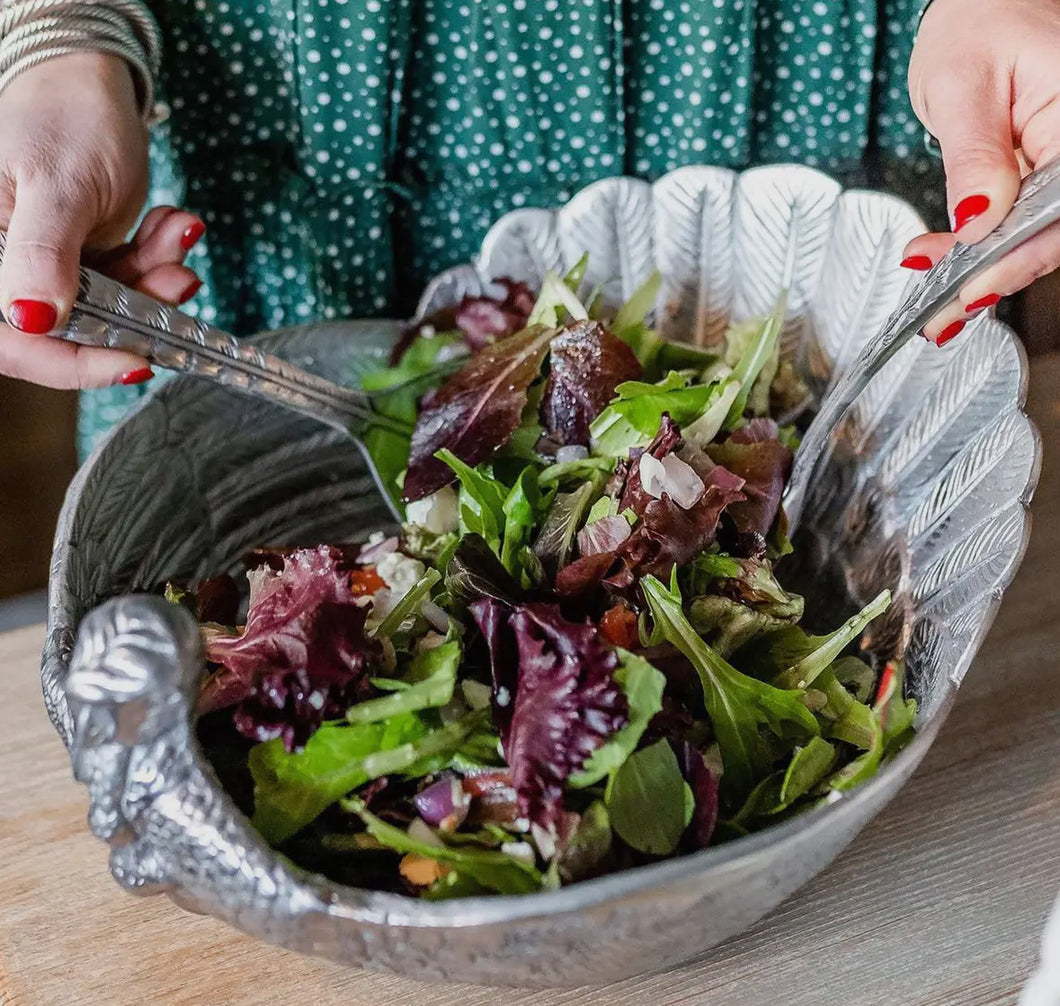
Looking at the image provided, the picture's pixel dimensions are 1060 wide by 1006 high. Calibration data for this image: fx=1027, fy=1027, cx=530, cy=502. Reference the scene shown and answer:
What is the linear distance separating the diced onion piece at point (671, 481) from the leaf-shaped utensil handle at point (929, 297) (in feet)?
0.34

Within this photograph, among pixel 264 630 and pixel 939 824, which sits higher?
pixel 264 630

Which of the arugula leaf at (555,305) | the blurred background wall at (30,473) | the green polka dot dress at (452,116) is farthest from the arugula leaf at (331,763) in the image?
the blurred background wall at (30,473)

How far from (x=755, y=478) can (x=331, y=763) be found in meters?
0.28

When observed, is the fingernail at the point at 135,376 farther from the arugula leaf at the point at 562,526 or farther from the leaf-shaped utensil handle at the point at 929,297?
the leaf-shaped utensil handle at the point at 929,297

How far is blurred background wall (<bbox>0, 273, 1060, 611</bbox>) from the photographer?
1.09 meters

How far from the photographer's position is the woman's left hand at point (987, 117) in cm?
51

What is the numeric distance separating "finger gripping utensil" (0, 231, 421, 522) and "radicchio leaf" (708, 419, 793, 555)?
0.23 m

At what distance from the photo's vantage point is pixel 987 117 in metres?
0.57

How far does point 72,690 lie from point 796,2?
679mm

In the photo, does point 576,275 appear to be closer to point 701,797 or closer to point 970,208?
point 970,208

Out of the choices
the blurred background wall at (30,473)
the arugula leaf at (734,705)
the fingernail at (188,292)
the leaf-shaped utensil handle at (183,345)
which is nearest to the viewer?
the arugula leaf at (734,705)


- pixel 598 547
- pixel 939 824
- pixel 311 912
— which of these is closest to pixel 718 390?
pixel 598 547

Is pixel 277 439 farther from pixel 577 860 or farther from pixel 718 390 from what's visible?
pixel 577 860

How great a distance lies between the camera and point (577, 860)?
0.40 m
